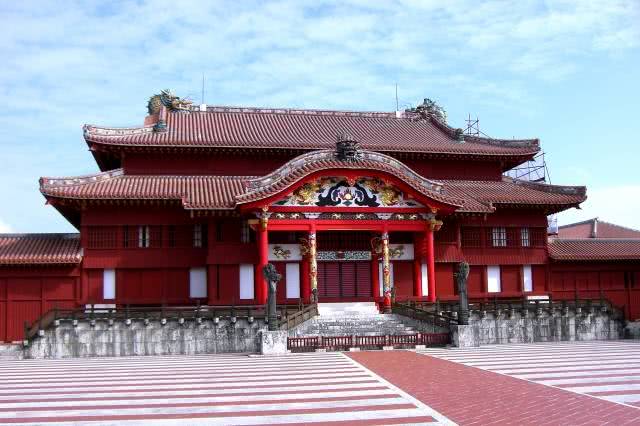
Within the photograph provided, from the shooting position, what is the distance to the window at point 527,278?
38.2 meters

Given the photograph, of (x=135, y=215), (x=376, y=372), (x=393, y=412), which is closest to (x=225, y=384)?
(x=376, y=372)

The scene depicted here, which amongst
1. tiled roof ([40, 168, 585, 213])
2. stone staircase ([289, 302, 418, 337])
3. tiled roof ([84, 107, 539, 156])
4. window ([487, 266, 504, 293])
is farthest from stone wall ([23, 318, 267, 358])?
window ([487, 266, 504, 293])

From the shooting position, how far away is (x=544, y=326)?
30953 millimetres

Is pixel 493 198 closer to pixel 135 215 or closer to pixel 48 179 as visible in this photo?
pixel 135 215

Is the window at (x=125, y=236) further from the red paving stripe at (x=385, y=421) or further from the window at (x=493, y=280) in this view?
the red paving stripe at (x=385, y=421)

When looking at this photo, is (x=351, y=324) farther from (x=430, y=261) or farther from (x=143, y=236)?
(x=143, y=236)

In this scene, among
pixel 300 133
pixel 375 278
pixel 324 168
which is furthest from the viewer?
pixel 300 133

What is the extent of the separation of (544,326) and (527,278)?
302 inches

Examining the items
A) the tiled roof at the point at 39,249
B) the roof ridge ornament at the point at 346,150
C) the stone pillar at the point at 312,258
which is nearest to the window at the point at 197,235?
the tiled roof at the point at 39,249

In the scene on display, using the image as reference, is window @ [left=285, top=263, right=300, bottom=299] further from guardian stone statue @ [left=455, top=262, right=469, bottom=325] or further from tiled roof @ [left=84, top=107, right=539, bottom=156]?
guardian stone statue @ [left=455, top=262, right=469, bottom=325]

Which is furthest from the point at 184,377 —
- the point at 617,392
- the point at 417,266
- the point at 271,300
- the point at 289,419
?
the point at 417,266

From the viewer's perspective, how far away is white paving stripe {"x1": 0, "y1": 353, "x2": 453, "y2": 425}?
12344mm

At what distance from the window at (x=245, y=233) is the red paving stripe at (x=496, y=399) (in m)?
16.4

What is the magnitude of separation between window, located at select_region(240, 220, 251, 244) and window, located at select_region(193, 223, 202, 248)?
2299 mm
